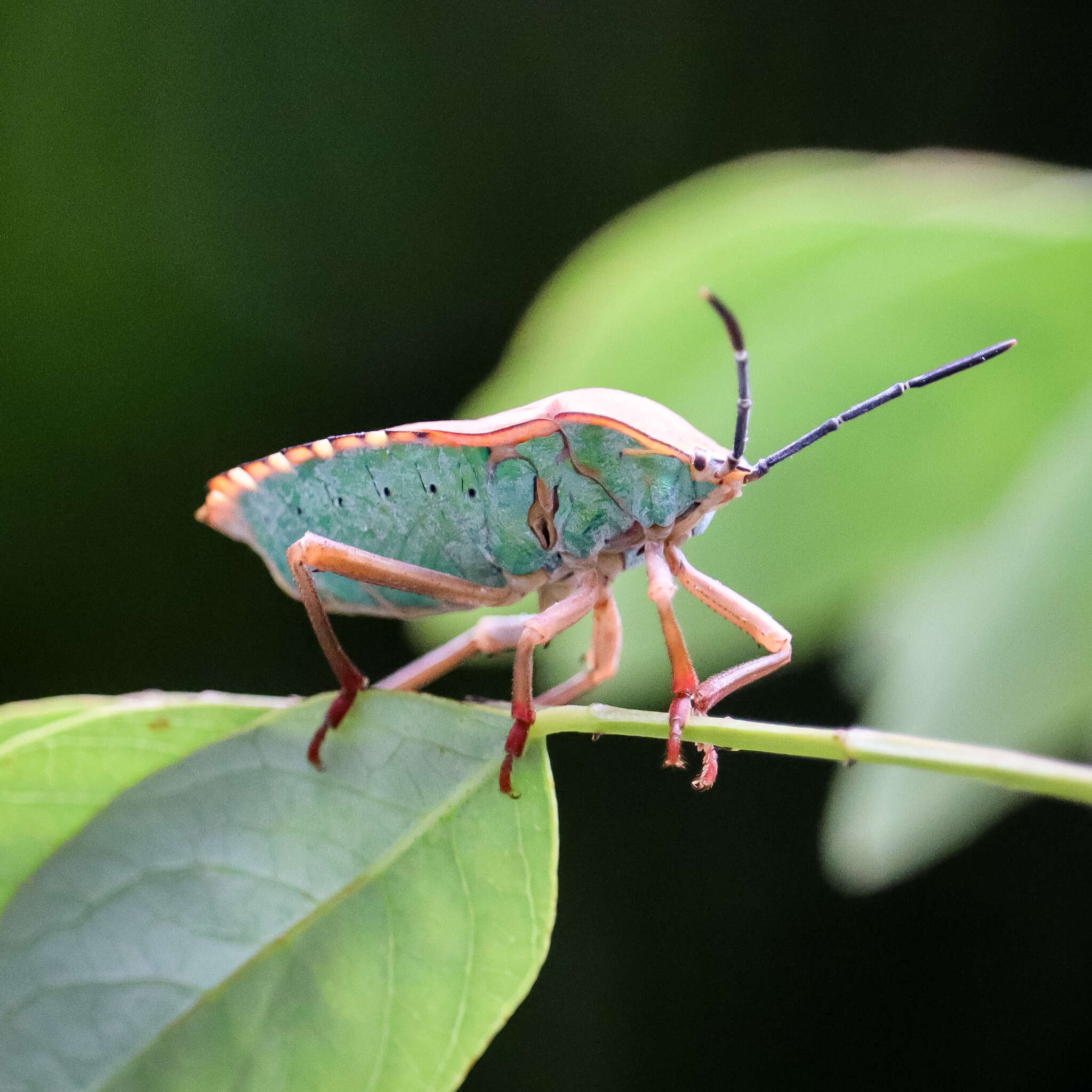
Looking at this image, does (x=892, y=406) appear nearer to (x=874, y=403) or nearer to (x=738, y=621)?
(x=874, y=403)

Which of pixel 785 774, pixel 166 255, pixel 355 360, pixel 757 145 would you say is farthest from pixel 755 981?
pixel 166 255

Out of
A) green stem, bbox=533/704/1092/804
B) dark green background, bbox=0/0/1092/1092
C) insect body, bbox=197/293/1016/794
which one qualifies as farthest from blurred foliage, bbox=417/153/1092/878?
dark green background, bbox=0/0/1092/1092

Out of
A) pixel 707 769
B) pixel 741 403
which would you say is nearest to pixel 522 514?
pixel 741 403

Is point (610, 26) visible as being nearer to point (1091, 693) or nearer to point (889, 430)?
point (889, 430)

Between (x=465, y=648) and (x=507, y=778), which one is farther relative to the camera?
(x=465, y=648)

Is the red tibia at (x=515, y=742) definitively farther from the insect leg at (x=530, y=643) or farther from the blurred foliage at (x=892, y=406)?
the blurred foliage at (x=892, y=406)

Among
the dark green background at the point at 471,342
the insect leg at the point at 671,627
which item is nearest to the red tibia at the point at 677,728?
the insect leg at the point at 671,627

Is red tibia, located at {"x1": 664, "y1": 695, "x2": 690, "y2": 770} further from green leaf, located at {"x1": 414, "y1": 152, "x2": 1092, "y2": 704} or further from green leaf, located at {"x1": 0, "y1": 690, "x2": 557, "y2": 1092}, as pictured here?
green leaf, located at {"x1": 414, "y1": 152, "x2": 1092, "y2": 704}
